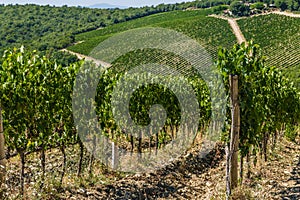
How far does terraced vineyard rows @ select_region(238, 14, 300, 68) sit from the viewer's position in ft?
167

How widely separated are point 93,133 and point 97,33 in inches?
3257

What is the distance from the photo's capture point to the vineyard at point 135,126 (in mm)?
6707

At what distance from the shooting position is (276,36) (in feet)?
200

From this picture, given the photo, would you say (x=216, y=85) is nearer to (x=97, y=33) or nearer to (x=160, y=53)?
(x=160, y=53)

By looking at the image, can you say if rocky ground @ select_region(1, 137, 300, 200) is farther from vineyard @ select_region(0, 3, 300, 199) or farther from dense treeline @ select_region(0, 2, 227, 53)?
dense treeline @ select_region(0, 2, 227, 53)

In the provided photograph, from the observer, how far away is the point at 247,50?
6.57 m

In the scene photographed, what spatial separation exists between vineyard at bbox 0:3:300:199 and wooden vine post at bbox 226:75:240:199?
0.02m

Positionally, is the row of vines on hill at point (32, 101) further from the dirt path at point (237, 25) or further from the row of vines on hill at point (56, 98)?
the dirt path at point (237, 25)

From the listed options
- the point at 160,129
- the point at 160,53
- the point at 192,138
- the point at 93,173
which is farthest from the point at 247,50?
the point at 160,53

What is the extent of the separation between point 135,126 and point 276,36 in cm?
5564

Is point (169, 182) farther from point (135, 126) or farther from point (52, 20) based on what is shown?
point (52, 20)

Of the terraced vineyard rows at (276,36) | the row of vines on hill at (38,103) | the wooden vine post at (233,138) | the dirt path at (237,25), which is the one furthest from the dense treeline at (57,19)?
the wooden vine post at (233,138)

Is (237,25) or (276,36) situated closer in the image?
(276,36)

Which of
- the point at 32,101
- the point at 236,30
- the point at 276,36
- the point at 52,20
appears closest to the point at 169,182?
the point at 32,101
